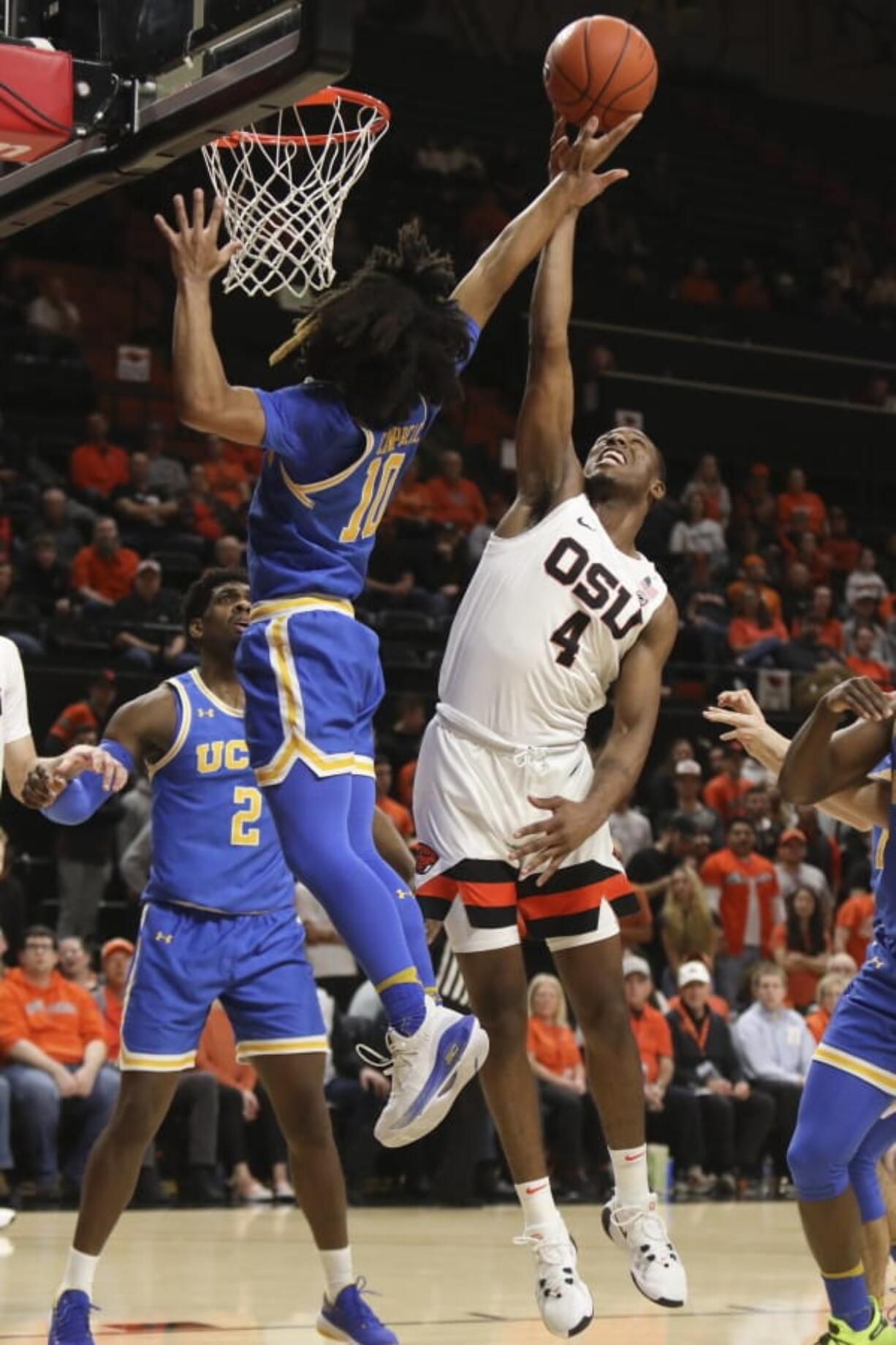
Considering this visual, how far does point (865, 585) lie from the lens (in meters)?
18.9

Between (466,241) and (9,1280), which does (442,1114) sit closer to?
(9,1280)

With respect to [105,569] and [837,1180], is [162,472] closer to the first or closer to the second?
[105,569]

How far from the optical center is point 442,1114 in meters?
5.02

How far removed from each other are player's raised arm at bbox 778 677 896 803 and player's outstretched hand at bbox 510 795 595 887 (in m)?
0.65

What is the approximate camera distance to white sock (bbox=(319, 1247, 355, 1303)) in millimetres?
6434

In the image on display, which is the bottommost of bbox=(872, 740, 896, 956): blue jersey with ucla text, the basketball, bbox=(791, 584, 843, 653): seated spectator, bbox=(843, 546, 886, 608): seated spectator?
bbox=(843, 546, 886, 608): seated spectator

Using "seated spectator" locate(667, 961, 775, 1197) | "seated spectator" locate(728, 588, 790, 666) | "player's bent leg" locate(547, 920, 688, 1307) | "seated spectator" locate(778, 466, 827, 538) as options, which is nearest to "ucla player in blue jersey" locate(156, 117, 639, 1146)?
"player's bent leg" locate(547, 920, 688, 1307)

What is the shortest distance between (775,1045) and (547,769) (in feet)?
26.4

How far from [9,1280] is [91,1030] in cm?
293

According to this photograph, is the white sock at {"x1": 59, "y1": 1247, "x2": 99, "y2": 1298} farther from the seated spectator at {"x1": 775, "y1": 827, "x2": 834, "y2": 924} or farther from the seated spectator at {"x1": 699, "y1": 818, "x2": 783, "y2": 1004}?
the seated spectator at {"x1": 775, "y1": 827, "x2": 834, "y2": 924}

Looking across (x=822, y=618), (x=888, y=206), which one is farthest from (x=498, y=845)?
(x=888, y=206)

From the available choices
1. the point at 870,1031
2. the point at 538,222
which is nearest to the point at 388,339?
the point at 538,222

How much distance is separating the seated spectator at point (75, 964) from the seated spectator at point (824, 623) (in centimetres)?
826

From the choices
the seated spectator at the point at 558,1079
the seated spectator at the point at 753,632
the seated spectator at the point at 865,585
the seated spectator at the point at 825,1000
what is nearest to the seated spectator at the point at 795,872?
the seated spectator at the point at 825,1000
